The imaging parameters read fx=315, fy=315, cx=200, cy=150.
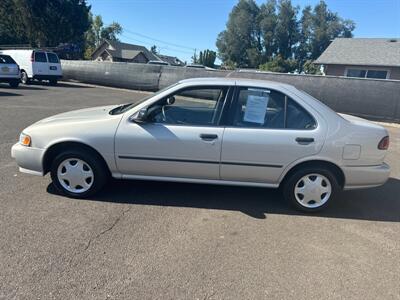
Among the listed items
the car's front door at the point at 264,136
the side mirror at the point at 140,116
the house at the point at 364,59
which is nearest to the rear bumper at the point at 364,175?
the car's front door at the point at 264,136

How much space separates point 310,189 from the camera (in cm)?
392

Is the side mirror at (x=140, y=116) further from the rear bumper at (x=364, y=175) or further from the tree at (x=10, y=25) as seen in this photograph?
the tree at (x=10, y=25)

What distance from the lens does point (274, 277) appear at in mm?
2740

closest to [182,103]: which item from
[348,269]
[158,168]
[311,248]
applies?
[158,168]

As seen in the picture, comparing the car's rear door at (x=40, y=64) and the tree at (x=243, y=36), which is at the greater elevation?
the tree at (x=243, y=36)

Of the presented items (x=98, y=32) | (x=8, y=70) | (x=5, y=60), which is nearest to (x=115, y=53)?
(x=98, y=32)

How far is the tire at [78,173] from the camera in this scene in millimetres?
3900

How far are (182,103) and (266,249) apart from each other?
2124mm

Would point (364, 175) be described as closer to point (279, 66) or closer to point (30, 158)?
point (30, 158)

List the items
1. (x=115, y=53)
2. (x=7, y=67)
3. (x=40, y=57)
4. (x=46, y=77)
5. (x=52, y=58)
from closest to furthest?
(x=7, y=67), (x=40, y=57), (x=46, y=77), (x=52, y=58), (x=115, y=53)

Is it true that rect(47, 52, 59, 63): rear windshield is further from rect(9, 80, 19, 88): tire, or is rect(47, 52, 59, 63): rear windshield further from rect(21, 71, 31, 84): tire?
rect(9, 80, 19, 88): tire

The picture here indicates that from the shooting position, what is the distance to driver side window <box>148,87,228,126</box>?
3893 millimetres

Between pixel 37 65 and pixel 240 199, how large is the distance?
1697 centimetres

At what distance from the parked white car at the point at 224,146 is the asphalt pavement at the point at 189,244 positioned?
1.16 feet
